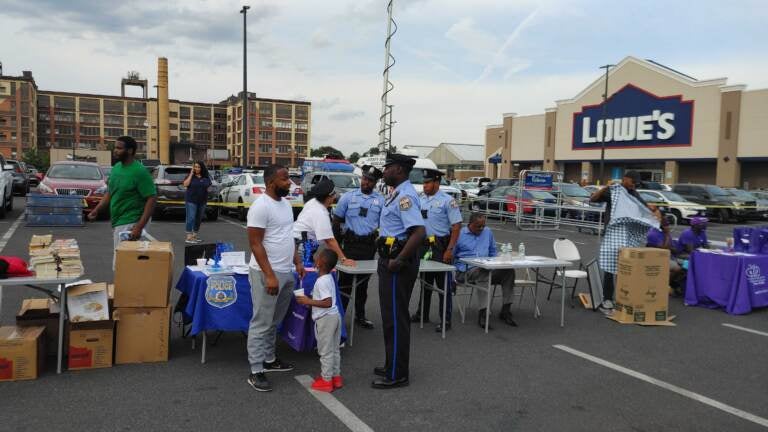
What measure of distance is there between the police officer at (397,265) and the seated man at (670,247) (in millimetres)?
5271

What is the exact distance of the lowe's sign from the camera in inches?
1593

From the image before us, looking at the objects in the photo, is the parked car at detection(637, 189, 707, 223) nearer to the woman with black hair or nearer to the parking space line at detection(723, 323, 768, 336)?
the parking space line at detection(723, 323, 768, 336)

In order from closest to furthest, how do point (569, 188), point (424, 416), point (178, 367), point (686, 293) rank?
point (424, 416) < point (178, 367) < point (686, 293) < point (569, 188)

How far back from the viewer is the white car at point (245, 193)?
59.1 ft

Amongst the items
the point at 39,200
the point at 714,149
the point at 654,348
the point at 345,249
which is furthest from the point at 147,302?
the point at 714,149

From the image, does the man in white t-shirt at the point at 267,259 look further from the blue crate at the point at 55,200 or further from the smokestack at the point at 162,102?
the smokestack at the point at 162,102

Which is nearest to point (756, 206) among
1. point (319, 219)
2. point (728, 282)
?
point (728, 282)

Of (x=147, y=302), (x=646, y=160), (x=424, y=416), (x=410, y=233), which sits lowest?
(x=424, y=416)

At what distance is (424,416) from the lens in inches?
165

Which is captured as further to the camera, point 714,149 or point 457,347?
point 714,149

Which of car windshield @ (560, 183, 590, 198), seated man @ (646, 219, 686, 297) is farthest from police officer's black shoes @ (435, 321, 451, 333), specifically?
car windshield @ (560, 183, 590, 198)

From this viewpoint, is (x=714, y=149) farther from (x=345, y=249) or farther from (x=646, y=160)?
(x=345, y=249)

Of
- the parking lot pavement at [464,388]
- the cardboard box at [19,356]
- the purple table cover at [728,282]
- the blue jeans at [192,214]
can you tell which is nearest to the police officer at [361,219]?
the parking lot pavement at [464,388]

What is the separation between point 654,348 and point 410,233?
333 centimetres
